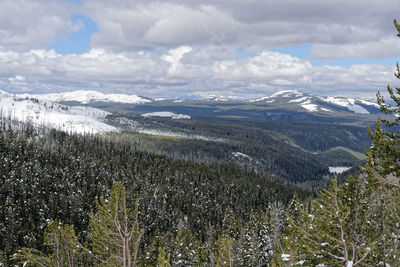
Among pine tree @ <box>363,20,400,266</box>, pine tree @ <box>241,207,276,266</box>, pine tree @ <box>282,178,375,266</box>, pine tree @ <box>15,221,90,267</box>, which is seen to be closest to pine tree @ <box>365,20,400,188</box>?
pine tree @ <box>363,20,400,266</box>

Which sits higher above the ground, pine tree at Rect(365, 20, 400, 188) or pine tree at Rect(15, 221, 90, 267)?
pine tree at Rect(365, 20, 400, 188)

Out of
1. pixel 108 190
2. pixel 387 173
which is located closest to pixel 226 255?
pixel 387 173

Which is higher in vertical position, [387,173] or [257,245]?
[387,173]

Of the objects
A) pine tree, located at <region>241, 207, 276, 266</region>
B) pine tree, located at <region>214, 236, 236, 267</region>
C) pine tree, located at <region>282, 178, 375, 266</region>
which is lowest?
pine tree, located at <region>241, 207, 276, 266</region>

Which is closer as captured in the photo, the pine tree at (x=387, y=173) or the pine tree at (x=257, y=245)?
the pine tree at (x=387, y=173)

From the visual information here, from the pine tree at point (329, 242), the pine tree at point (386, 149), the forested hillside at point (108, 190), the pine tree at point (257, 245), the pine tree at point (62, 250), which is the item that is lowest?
the forested hillside at point (108, 190)

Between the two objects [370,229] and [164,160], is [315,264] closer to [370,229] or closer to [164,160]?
[370,229]

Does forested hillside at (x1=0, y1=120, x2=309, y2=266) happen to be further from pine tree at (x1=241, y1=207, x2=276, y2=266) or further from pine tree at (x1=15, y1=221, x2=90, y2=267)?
pine tree at (x1=15, y1=221, x2=90, y2=267)

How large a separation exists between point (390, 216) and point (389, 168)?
2.24 m

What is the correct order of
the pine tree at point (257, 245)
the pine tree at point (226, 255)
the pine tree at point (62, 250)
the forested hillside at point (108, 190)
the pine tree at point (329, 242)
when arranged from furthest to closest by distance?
1. the forested hillside at point (108, 190)
2. the pine tree at point (257, 245)
3. the pine tree at point (226, 255)
4. the pine tree at point (62, 250)
5. the pine tree at point (329, 242)

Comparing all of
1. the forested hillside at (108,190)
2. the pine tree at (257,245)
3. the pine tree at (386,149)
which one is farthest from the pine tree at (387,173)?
the forested hillside at (108,190)

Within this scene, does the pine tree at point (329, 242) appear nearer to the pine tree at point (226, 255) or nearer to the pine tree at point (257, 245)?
the pine tree at point (226, 255)

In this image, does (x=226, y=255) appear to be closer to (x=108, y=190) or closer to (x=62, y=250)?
(x=62, y=250)

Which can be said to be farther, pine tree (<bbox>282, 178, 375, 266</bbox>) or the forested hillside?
the forested hillside
